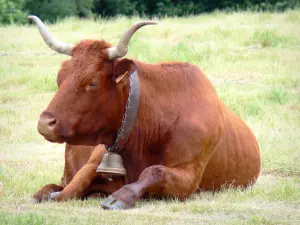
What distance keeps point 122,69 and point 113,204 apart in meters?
1.22

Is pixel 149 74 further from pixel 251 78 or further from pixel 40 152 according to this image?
pixel 251 78

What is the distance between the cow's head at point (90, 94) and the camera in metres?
7.91

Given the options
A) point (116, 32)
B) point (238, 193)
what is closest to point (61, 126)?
point (238, 193)

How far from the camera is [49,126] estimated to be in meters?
7.79

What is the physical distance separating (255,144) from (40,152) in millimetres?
3605

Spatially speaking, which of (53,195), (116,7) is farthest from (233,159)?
(116,7)

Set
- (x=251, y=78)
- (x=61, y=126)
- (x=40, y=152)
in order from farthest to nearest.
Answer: (x=251, y=78) → (x=40, y=152) → (x=61, y=126)

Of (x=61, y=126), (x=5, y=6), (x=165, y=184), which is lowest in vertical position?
(x=5, y=6)

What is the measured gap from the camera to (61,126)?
310 inches

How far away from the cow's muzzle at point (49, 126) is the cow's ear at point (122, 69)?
699mm

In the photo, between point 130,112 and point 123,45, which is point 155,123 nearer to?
point 130,112

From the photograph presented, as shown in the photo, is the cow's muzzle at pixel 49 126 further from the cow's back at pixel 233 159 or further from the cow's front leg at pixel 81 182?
the cow's back at pixel 233 159

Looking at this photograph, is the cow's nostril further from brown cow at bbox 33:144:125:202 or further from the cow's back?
the cow's back

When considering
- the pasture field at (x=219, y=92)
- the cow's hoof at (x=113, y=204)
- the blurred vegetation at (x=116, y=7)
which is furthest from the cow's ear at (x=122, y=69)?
the blurred vegetation at (x=116, y=7)
